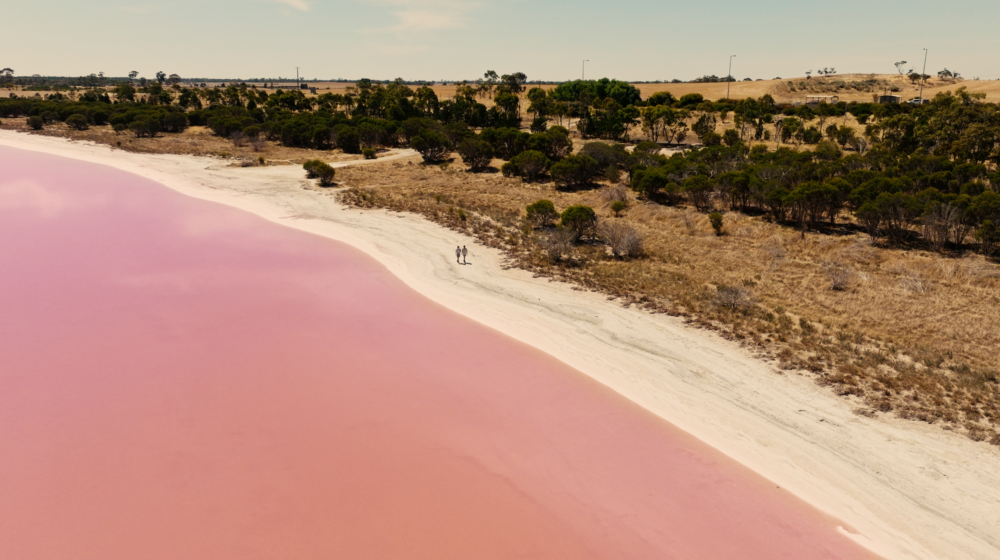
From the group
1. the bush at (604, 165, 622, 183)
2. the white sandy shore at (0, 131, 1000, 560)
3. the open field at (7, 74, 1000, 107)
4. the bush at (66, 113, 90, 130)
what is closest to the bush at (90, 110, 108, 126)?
the bush at (66, 113, 90, 130)

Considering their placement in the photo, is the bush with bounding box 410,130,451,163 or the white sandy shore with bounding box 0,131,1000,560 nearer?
the white sandy shore with bounding box 0,131,1000,560

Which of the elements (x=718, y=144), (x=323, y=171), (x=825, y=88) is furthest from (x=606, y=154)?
(x=825, y=88)

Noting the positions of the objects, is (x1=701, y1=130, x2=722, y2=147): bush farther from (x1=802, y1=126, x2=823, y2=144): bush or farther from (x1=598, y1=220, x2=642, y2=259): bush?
(x1=598, y1=220, x2=642, y2=259): bush

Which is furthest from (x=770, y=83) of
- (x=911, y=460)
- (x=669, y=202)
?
(x=911, y=460)

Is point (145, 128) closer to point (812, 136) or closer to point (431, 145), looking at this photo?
point (431, 145)

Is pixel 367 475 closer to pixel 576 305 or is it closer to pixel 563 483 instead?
pixel 563 483
